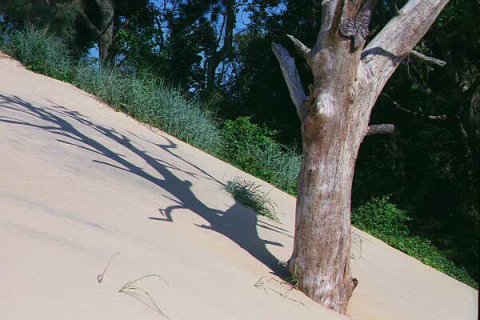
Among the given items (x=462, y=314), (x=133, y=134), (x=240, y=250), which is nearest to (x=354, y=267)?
(x=462, y=314)

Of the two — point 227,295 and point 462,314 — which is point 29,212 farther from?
point 462,314

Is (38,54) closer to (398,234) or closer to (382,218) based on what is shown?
(382,218)

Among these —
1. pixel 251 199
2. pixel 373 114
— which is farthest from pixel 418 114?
pixel 251 199

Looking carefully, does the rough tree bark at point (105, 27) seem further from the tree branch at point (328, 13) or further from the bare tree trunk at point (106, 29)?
the tree branch at point (328, 13)

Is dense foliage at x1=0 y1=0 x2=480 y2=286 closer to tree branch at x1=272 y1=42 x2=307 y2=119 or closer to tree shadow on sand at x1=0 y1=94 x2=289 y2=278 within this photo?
tree shadow on sand at x1=0 y1=94 x2=289 y2=278

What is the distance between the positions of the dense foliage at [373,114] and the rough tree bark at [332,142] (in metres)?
5.82

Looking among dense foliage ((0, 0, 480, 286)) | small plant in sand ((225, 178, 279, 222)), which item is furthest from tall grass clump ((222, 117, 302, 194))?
small plant in sand ((225, 178, 279, 222))

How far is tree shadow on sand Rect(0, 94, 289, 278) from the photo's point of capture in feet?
18.2

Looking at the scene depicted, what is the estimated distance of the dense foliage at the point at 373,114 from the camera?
11.3 m

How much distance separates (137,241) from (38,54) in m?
8.97

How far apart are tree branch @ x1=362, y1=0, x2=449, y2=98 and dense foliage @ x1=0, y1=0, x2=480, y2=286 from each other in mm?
5833

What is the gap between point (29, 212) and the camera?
12.4 ft

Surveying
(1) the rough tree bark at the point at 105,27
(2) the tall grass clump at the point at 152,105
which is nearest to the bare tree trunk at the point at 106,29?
(1) the rough tree bark at the point at 105,27

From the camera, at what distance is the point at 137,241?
414 centimetres
